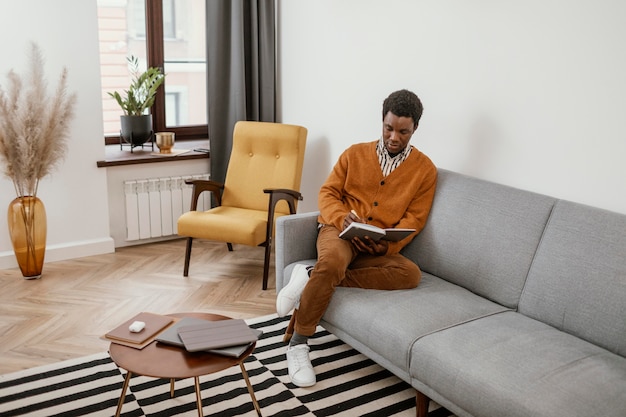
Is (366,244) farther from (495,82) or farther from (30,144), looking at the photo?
(30,144)

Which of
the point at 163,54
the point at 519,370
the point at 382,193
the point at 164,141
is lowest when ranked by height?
the point at 519,370

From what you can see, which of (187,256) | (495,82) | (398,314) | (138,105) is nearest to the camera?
(398,314)

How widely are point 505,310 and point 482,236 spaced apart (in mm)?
341

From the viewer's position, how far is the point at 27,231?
12.8ft

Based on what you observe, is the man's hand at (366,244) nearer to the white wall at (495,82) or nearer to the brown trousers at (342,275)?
the brown trousers at (342,275)

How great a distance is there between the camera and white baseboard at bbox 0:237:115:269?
4129 mm

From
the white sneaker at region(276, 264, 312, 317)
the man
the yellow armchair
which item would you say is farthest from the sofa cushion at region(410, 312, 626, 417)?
the yellow armchair

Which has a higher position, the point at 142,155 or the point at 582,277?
the point at 142,155

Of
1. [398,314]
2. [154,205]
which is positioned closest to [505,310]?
[398,314]

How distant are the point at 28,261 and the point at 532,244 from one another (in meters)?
2.89

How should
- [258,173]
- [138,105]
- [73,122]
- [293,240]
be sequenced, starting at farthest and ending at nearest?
[138,105] < [258,173] < [73,122] < [293,240]

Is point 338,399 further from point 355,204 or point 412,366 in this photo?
point 355,204

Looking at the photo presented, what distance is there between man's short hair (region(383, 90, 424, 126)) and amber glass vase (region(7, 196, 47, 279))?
7.28 feet

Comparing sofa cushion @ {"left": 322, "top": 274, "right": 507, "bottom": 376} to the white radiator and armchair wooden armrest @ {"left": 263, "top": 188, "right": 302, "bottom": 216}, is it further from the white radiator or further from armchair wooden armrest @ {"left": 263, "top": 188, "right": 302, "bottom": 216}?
the white radiator
